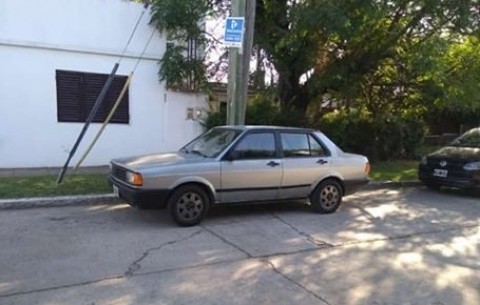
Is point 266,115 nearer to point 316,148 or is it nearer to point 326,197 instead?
point 316,148

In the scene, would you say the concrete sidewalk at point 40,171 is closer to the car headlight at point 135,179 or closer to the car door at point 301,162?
the car headlight at point 135,179

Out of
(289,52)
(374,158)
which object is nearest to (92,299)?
(289,52)

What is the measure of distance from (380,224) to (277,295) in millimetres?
3777

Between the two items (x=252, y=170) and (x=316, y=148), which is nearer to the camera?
(x=252, y=170)

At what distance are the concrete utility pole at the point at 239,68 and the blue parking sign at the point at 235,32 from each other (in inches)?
9.5

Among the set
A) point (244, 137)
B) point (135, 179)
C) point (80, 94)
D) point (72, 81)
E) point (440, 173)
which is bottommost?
point (440, 173)

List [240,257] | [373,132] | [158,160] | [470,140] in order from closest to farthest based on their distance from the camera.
A: [240,257] < [158,160] < [470,140] < [373,132]

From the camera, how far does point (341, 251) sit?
21.8 ft

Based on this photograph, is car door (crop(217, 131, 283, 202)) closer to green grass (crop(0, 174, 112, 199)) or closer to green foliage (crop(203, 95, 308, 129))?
green grass (crop(0, 174, 112, 199))

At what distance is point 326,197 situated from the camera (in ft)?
29.0

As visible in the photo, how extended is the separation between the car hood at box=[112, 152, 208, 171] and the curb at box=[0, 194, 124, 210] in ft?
4.07

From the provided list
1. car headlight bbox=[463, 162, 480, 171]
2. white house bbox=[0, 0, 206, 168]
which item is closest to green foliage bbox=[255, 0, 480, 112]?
car headlight bbox=[463, 162, 480, 171]

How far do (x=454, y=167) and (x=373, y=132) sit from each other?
4.97 metres

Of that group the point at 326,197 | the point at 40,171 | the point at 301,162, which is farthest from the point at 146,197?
the point at 40,171
